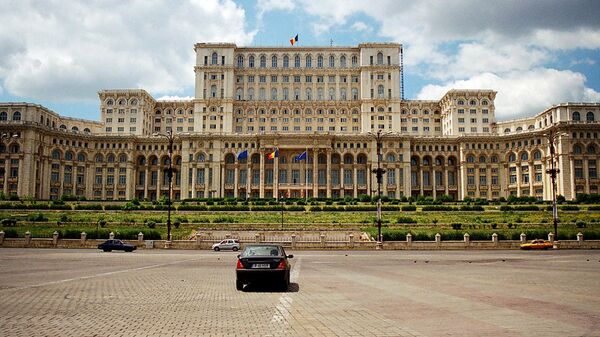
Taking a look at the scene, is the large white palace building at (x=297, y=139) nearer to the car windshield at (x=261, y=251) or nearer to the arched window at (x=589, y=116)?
the arched window at (x=589, y=116)

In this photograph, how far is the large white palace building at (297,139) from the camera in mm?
101875

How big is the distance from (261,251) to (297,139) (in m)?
93.7

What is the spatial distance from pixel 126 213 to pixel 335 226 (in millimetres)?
32057

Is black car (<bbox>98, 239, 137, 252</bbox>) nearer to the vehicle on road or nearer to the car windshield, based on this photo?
the car windshield

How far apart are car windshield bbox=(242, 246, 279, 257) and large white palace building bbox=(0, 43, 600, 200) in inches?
3489

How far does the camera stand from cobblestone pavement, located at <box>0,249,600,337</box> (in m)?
9.78

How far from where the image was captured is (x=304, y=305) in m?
12.7

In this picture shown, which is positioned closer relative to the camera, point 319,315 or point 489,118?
point 319,315

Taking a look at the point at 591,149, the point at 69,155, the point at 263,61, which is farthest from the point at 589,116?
the point at 69,155

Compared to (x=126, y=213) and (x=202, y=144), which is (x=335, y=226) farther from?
(x=202, y=144)

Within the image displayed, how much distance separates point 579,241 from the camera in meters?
45.0

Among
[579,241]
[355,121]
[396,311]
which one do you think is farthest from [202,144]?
[396,311]

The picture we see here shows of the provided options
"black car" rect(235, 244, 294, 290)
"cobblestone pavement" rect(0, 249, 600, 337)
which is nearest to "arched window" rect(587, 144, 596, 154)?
"cobblestone pavement" rect(0, 249, 600, 337)

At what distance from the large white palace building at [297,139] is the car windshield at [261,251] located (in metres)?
88.6
